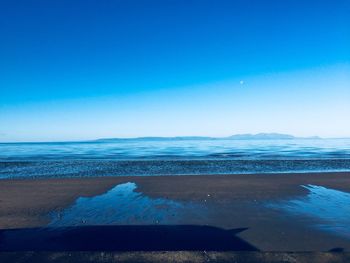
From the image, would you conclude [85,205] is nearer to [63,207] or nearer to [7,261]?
[63,207]

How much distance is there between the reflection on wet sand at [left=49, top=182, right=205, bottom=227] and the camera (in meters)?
9.25

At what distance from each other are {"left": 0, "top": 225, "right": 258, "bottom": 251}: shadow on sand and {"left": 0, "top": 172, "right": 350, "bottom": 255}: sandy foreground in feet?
0.09

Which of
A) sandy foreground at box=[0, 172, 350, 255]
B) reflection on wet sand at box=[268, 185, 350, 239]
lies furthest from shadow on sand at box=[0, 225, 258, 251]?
reflection on wet sand at box=[268, 185, 350, 239]

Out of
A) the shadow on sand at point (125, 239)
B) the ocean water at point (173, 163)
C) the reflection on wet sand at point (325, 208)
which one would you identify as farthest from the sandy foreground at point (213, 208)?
the ocean water at point (173, 163)

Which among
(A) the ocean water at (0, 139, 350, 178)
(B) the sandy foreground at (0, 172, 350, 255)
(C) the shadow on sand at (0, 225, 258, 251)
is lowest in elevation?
(C) the shadow on sand at (0, 225, 258, 251)

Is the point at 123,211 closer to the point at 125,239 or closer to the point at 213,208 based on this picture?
the point at 125,239

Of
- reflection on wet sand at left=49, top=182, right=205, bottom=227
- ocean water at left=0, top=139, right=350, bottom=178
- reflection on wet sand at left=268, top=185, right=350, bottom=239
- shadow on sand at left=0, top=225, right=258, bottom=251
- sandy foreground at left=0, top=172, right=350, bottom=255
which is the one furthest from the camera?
ocean water at left=0, top=139, right=350, bottom=178

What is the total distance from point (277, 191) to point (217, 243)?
755 cm

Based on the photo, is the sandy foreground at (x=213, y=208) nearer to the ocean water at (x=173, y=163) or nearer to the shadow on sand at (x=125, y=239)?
the shadow on sand at (x=125, y=239)

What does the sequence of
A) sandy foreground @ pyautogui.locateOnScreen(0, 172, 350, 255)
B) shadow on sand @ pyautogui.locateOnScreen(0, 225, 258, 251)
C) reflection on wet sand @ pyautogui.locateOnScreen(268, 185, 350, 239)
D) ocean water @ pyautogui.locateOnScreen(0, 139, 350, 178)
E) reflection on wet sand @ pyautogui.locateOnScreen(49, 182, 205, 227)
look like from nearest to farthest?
shadow on sand @ pyautogui.locateOnScreen(0, 225, 258, 251), sandy foreground @ pyautogui.locateOnScreen(0, 172, 350, 255), reflection on wet sand @ pyautogui.locateOnScreen(268, 185, 350, 239), reflection on wet sand @ pyautogui.locateOnScreen(49, 182, 205, 227), ocean water @ pyautogui.locateOnScreen(0, 139, 350, 178)

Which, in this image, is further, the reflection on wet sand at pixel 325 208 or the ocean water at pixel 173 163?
the ocean water at pixel 173 163

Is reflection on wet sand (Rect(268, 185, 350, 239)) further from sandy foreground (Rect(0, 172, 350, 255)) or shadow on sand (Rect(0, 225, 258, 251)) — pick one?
shadow on sand (Rect(0, 225, 258, 251))

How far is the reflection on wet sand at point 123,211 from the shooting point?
9.25 meters

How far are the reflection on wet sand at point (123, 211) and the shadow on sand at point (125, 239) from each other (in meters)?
0.66
